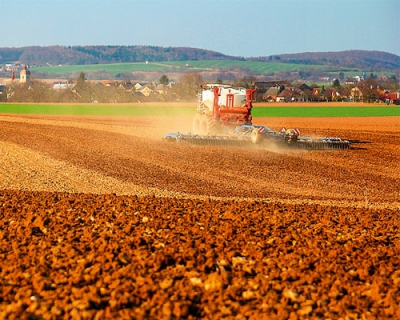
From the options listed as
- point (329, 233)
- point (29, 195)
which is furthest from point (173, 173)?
point (329, 233)

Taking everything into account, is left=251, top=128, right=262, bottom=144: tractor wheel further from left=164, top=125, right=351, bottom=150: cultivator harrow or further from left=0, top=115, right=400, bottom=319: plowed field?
left=0, top=115, right=400, bottom=319: plowed field

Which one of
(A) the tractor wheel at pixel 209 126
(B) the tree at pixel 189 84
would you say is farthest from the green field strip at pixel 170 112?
(A) the tractor wheel at pixel 209 126

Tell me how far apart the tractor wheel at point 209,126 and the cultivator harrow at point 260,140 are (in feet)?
4.56

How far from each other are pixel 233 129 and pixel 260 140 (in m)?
2.91

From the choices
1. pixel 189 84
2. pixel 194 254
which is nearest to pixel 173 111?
pixel 189 84

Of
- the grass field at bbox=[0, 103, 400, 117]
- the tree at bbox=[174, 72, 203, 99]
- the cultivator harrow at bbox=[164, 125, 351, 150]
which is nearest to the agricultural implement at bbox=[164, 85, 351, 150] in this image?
the cultivator harrow at bbox=[164, 125, 351, 150]

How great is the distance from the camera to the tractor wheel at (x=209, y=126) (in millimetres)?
27750

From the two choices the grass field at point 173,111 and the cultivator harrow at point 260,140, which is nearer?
the cultivator harrow at point 260,140

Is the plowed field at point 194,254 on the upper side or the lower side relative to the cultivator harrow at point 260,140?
upper

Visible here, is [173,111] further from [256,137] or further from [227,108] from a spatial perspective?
[256,137]

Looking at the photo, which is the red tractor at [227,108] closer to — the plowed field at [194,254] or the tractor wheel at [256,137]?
the tractor wheel at [256,137]

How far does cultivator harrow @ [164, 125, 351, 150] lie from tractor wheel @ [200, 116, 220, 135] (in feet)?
4.56

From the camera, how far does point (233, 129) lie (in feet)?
91.1

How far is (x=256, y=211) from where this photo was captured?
10406 millimetres
